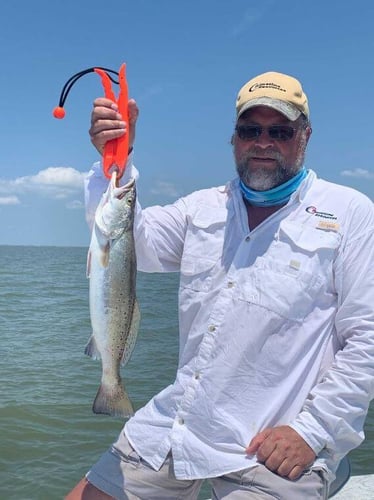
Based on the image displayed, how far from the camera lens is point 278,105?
11.1 ft

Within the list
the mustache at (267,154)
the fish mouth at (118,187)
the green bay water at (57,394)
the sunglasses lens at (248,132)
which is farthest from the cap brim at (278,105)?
the green bay water at (57,394)

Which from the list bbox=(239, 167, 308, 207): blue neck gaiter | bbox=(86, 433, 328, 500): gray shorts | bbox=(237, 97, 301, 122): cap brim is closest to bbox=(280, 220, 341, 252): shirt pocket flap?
bbox=(239, 167, 308, 207): blue neck gaiter

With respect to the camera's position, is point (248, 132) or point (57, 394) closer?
point (248, 132)

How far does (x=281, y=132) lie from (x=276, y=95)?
0.22 m

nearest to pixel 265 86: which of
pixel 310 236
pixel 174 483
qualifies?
pixel 310 236

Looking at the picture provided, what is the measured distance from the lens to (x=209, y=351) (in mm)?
3305

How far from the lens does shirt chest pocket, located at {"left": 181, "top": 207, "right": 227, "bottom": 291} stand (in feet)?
11.5

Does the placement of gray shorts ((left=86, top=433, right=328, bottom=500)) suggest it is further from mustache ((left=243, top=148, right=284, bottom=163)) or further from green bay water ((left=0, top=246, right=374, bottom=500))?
green bay water ((left=0, top=246, right=374, bottom=500))

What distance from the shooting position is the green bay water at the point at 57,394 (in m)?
7.93

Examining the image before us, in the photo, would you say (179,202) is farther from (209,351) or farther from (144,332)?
(144,332)

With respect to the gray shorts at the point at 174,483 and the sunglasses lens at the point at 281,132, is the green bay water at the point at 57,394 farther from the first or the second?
the sunglasses lens at the point at 281,132

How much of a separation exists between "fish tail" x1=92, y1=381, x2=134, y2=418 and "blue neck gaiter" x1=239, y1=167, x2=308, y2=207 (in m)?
1.39

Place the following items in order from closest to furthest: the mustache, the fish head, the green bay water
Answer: the fish head < the mustache < the green bay water

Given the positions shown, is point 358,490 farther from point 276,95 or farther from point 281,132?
point 276,95
